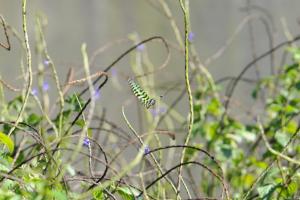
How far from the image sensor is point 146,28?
20.8ft

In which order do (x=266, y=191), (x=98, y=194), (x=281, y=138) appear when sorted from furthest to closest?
(x=281, y=138) < (x=266, y=191) < (x=98, y=194)

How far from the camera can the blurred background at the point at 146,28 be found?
212 inches

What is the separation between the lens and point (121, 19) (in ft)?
21.9

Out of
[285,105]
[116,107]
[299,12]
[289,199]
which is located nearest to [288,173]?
[289,199]

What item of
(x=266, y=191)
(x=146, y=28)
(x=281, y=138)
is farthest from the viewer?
(x=146, y=28)

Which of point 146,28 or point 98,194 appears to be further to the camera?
point 146,28

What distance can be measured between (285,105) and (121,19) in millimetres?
5058

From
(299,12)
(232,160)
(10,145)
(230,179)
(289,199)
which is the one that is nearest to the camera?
(10,145)

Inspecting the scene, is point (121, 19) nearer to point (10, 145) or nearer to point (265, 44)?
point (265, 44)

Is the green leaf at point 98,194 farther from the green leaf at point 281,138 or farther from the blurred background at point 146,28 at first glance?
the blurred background at point 146,28

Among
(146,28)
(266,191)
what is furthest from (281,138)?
(146,28)

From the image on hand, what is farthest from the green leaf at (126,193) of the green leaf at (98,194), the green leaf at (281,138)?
the green leaf at (281,138)

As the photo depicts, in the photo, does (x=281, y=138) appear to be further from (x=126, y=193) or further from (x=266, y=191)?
(x=126, y=193)

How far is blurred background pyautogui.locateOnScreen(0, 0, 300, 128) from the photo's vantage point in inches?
212
